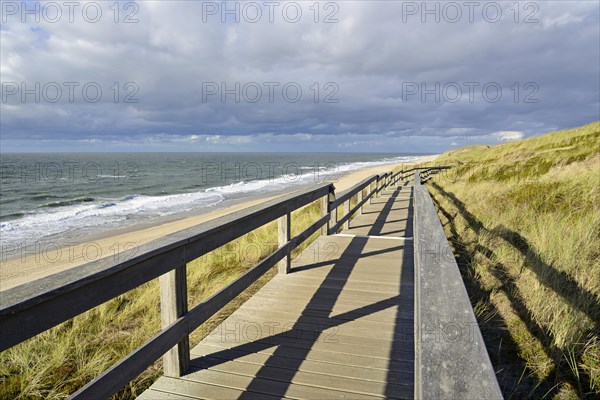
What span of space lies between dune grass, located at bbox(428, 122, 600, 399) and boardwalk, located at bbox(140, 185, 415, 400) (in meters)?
0.71

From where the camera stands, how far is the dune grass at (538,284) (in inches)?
94.1

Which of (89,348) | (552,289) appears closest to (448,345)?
(552,289)

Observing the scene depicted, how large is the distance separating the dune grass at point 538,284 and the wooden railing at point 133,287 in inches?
78.4

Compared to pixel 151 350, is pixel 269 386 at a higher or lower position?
lower

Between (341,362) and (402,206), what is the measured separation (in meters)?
9.44

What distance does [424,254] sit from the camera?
2100 mm

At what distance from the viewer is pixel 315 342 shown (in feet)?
9.83

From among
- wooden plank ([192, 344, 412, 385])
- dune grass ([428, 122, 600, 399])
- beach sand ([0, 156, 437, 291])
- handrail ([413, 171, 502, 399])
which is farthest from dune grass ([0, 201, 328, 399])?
beach sand ([0, 156, 437, 291])

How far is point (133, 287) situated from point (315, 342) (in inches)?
65.6

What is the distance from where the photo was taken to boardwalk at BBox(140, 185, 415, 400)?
7.86ft

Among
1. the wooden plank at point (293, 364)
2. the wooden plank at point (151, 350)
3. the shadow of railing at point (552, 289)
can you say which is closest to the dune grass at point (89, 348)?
the wooden plank at point (293, 364)

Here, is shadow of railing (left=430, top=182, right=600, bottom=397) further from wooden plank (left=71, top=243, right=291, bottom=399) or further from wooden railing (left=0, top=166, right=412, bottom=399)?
wooden railing (left=0, top=166, right=412, bottom=399)

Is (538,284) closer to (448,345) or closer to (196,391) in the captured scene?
(448,345)

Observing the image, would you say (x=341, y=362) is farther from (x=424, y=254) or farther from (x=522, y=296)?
(x=522, y=296)
